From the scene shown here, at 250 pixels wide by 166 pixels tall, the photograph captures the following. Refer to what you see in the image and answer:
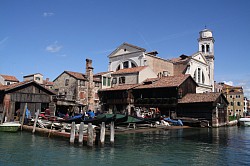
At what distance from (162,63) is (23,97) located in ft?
Result: 84.3

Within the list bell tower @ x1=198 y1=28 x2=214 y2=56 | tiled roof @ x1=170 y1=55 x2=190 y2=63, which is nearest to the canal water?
tiled roof @ x1=170 y1=55 x2=190 y2=63

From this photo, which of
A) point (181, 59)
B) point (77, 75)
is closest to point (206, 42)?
point (181, 59)

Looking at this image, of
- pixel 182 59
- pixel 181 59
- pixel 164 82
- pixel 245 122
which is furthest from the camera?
pixel 181 59

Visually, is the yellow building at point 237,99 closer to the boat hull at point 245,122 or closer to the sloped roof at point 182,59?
the sloped roof at point 182,59

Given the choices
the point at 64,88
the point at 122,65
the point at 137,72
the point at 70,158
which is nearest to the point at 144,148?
the point at 70,158

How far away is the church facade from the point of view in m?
41.8

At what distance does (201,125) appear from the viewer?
29062 mm

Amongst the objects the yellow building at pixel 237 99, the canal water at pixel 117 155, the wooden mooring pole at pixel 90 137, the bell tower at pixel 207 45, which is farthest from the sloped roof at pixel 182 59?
the wooden mooring pole at pixel 90 137

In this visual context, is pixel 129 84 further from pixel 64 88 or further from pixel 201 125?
pixel 201 125

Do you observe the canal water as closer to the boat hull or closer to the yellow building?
the boat hull

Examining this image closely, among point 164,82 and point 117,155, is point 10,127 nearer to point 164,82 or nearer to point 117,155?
point 117,155

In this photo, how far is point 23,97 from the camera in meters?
25.4

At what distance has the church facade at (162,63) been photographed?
1646 inches

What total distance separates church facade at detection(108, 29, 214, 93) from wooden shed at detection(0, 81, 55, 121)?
1873cm
